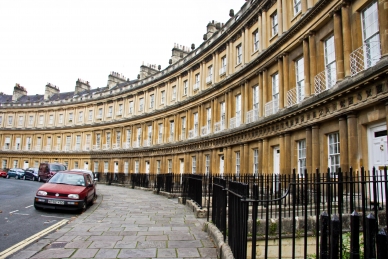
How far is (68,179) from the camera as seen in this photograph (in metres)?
12.3

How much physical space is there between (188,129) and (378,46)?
785 inches

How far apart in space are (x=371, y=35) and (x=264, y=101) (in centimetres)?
759

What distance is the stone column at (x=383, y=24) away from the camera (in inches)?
363

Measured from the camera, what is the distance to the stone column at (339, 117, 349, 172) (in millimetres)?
10610

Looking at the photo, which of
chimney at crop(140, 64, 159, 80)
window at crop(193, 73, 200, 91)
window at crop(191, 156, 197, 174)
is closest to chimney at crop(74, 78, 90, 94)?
chimney at crop(140, 64, 159, 80)

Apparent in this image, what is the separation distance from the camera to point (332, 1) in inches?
474

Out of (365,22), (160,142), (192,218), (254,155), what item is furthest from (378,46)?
(160,142)

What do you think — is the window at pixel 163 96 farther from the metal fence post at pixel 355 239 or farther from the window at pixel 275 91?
the metal fence post at pixel 355 239

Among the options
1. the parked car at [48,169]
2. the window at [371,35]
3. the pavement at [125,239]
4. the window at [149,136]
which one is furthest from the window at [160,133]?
the window at [371,35]

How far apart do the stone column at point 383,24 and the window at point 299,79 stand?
497cm

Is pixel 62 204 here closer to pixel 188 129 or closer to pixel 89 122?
pixel 188 129

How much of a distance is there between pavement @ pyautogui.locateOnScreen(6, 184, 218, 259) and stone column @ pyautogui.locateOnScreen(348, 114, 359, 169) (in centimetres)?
547

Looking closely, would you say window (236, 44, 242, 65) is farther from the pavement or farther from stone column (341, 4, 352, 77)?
the pavement

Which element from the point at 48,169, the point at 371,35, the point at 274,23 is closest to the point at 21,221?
the point at 371,35
